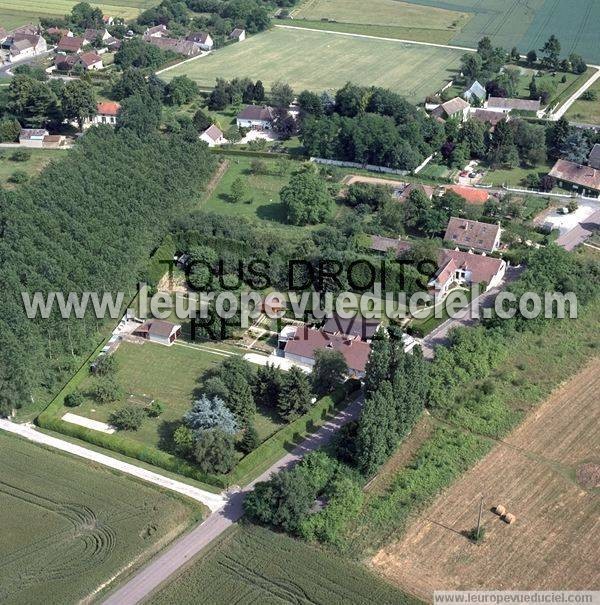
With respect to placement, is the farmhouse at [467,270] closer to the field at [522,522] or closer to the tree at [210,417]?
the field at [522,522]

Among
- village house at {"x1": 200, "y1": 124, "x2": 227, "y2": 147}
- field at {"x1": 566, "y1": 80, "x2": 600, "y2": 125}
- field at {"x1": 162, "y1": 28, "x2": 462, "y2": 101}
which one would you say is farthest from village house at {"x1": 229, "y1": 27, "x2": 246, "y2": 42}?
field at {"x1": 566, "y1": 80, "x2": 600, "y2": 125}

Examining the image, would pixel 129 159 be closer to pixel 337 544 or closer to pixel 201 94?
pixel 201 94

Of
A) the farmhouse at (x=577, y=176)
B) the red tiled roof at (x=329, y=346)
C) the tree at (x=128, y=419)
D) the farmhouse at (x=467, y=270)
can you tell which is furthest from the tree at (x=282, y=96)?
the tree at (x=128, y=419)

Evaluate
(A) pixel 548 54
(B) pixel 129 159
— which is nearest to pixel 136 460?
(B) pixel 129 159

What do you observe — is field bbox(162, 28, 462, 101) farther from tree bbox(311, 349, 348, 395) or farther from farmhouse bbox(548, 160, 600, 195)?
tree bbox(311, 349, 348, 395)

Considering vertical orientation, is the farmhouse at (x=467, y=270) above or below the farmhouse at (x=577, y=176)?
below

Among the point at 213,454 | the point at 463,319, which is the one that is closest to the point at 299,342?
the point at 463,319
